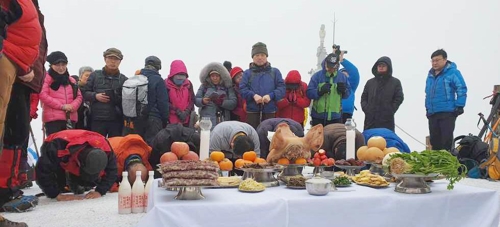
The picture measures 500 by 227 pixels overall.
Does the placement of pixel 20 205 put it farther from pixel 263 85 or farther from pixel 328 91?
pixel 328 91

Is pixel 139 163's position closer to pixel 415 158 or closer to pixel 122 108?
pixel 122 108

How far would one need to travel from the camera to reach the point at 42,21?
8.66 feet

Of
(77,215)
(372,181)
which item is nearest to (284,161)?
(372,181)

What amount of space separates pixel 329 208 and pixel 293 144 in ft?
1.55

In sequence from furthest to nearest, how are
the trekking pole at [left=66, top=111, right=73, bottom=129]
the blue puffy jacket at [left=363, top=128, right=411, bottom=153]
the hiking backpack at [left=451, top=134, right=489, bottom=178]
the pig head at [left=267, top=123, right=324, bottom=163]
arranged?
the hiking backpack at [left=451, top=134, right=489, bottom=178]
the trekking pole at [left=66, top=111, right=73, bottom=129]
the blue puffy jacket at [left=363, top=128, right=411, bottom=153]
the pig head at [left=267, top=123, right=324, bottom=163]

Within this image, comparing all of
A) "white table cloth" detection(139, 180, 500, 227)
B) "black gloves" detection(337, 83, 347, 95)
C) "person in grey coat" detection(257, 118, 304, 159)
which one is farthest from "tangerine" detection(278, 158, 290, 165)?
"black gloves" detection(337, 83, 347, 95)

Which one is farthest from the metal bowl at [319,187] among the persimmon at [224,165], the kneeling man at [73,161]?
the kneeling man at [73,161]

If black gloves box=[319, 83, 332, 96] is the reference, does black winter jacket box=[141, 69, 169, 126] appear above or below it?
below

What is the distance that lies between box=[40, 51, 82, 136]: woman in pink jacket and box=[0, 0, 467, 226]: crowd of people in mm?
11

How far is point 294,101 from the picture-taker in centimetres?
555

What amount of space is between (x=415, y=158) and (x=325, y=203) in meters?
0.61

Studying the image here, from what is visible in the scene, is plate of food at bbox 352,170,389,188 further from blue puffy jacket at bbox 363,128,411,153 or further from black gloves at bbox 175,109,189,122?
black gloves at bbox 175,109,189,122

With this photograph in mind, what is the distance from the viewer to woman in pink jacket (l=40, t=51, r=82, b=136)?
14.7 feet

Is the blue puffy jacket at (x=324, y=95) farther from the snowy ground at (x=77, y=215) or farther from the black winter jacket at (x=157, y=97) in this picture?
the snowy ground at (x=77, y=215)
